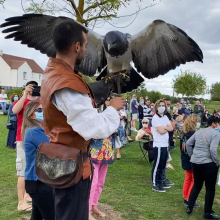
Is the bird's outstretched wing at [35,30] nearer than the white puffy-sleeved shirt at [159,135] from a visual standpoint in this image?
Yes

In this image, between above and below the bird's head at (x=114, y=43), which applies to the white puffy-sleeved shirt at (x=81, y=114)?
below

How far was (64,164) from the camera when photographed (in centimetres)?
216

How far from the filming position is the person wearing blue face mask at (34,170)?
3.32m

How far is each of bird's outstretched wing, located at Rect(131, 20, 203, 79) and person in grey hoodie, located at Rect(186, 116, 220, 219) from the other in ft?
5.17

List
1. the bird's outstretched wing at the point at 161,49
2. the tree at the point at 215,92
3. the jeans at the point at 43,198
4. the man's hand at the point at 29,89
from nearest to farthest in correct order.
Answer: the jeans at the point at 43,198
the bird's outstretched wing at the point at 161,49
the man's hand at the point at 29,89
the tree at the point at 215,92

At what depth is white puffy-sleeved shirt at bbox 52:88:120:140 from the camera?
2014 millimetres

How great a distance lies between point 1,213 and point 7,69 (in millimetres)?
42817

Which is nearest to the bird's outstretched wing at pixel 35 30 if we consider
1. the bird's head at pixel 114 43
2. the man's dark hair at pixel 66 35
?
the bird's head at pixel 114 43

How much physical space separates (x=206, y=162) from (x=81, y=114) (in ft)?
11.2

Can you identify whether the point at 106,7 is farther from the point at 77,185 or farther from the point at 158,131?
the point at 77,185

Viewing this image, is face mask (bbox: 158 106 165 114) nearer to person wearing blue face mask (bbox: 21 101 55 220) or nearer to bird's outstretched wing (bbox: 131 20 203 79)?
bird's outstretched wing (bbox: 131 20 203 79)

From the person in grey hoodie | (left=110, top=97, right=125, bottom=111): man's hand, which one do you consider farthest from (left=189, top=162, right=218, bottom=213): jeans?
(left=110, top=97, right=125, bottom=111): man's hand

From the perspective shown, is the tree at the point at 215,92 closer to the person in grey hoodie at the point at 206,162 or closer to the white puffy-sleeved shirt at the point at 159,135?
the white puffy-sleeved shirt at the point at 159,135

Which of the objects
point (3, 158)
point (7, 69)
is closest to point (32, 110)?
point (3, 158)
